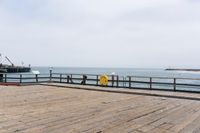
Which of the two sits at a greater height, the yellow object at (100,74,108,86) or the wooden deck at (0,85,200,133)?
the yellow object at (100,74,108,86)

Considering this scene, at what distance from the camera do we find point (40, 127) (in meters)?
7.05

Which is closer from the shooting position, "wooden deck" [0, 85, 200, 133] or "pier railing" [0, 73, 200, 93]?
"wooden deck" [0, 85, 200, 133]

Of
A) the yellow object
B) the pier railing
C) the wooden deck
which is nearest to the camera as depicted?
the wooden deck

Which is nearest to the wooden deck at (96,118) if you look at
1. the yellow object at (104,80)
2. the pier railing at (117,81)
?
the pier railing at (117,81)

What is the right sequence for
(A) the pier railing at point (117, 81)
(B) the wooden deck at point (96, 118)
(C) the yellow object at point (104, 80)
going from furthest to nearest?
(C) the yellow object at point (104, 80)
(A) the pier railing at point (117, 81)
(B) the wooden deck at point (96, 118)

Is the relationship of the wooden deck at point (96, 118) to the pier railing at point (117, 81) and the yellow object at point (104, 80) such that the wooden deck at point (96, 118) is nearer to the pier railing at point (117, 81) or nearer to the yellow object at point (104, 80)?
the pier railing at point (117, 81)

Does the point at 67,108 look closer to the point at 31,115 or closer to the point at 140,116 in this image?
the point at 31,115

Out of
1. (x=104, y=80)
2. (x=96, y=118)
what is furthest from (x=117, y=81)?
(x=96, y=118)

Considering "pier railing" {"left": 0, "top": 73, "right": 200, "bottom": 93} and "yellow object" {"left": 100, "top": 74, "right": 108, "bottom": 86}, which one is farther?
"yellow object" {"left": 100, "top": 74, "right": 108, "bottom": 86}

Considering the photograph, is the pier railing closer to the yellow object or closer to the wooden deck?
the yellow object

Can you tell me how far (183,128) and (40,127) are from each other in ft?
11.4

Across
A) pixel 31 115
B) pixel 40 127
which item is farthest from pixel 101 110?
pixel 40 127

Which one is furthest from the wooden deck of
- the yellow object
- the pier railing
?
the yellow object

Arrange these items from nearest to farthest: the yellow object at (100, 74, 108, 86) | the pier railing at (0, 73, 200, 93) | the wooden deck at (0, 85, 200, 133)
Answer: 1. the wooden deck at (0, 85, 200, 133)
2. the pier railing at (0, 73, 200, 93)
3. the yellow object at (100, 74, 108, 86)
